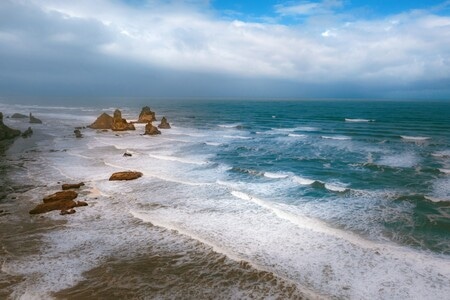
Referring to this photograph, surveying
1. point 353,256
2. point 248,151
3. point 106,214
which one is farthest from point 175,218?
point 248,151

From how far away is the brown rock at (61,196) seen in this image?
18.8 m

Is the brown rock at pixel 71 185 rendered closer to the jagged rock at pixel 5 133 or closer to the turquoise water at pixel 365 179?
the turquoise water at pixel 365 179

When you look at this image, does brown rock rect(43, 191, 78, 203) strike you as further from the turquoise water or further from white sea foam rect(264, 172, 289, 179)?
white sea foam rect(264, 172, 289, 179)

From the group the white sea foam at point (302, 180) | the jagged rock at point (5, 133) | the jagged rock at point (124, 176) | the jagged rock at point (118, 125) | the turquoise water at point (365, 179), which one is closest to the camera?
the turquoise water at point (365, 179)

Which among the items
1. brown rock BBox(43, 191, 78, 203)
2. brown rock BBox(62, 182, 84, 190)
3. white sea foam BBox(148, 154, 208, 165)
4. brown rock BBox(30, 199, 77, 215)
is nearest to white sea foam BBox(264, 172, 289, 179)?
white sea foam BBox(148, 154, 208, 165)

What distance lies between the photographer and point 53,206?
1817 cm

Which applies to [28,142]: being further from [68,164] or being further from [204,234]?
[204,234]

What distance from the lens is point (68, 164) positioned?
98.3 ft

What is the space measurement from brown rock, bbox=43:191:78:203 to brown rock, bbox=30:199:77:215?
35 cm

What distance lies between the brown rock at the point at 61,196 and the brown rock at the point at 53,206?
347 mm

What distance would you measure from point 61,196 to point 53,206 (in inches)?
46.9

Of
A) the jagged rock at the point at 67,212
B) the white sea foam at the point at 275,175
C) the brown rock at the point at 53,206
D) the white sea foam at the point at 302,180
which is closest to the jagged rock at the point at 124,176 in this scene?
the brown rock at the point at 53,206

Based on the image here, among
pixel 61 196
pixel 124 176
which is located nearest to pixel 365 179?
pixel 124 176

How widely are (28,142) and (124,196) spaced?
29.8 metres
